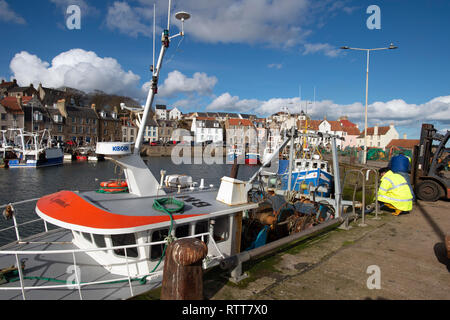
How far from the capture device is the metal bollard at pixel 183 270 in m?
3.68

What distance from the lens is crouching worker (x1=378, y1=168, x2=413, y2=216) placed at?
9.91m

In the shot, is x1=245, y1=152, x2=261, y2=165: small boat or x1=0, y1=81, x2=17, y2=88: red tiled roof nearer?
x1=245, y1=152, x2=261, y2=165: small boat

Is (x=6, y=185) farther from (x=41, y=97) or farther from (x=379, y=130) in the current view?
(x=379, y=130)

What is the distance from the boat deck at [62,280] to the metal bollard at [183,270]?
246 cm

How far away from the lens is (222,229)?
25.2 feet

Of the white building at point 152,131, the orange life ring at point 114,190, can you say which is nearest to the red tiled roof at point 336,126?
the white building at point 152,131

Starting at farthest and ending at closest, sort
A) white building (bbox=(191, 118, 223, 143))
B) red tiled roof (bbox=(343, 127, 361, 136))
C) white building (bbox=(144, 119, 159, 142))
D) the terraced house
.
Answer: red tiled roof (bbox=(343, 127, 361, 136)), white building (bbox=(191, 118, 223, 143)), white building (bbox=(144, 119, 159, 142)), the terraced house

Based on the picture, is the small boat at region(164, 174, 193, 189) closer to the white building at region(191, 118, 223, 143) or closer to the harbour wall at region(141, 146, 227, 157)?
the harbour wall at region(141, 146, 227, 157)

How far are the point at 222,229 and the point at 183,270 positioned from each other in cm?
401

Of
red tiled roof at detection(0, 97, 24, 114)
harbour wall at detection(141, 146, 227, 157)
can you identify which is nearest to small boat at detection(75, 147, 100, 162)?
harbour wall at detection(141, 146, 227, 157)

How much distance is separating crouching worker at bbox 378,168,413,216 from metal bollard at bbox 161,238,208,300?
8.66 meters
